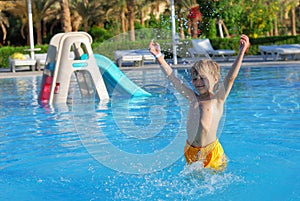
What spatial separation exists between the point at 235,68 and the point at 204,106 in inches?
14.5

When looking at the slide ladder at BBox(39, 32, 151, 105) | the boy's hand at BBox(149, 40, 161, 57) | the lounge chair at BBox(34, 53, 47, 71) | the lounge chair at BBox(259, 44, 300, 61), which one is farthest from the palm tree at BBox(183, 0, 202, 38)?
the boy's hand at BBox(149, 40, 161, 57)

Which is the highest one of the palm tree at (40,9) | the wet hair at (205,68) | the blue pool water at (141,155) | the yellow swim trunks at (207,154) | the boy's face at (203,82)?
the palm tree at (40,9)

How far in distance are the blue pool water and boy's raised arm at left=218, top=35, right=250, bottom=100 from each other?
0.34 meters

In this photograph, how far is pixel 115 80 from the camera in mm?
10789

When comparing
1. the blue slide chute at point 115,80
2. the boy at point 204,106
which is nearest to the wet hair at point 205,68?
the boy at point 204,106

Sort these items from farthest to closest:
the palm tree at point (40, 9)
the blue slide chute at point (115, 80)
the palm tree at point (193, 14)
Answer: the palm tree at point (40, 9) → the palm tree at point (193, 14) → the blue slide chute at point (115, 80)

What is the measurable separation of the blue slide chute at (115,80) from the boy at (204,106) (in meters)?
6.33

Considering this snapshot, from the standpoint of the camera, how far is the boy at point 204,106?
393 cm

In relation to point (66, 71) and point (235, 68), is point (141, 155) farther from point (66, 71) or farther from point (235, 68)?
point (66, 71)

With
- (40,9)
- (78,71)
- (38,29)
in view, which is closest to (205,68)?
(78,71)

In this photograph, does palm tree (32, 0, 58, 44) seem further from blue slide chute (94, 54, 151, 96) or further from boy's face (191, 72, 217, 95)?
boy's face (191, 72, 217, 95)

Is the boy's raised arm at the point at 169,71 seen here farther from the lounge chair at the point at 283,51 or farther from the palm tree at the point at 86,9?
the palm tree at the point at 86,9

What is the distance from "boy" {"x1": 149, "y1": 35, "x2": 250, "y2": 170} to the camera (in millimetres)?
3926

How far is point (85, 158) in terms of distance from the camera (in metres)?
5.59
